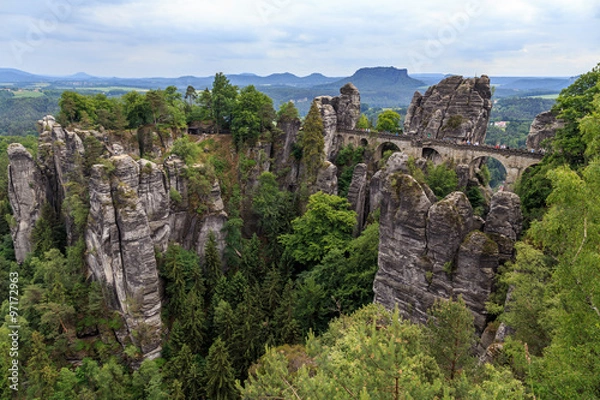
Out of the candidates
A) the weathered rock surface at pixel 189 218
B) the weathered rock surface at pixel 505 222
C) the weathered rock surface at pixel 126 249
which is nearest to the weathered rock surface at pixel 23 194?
the weathered rock surface at pixel 126 249

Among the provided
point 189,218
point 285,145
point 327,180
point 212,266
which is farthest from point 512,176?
point 189,218

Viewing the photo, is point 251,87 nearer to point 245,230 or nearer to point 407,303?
point 245,230

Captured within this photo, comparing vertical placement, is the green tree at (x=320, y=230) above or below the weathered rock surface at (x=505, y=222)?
below

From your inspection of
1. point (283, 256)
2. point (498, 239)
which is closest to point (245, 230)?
point (283, 256)

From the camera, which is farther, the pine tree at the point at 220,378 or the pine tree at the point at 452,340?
the pine tree at the point at 220,378

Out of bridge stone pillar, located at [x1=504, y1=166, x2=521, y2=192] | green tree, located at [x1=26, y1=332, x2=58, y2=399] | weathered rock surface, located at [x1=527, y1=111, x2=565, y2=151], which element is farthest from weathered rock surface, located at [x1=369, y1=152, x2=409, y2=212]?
green tree, located at [x1=26, y1=332, x2=58, y2=399]

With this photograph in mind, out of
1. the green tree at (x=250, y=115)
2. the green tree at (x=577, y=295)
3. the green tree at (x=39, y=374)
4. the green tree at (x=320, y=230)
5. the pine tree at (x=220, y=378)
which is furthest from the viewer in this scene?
the green tree at (x=250, y=115)

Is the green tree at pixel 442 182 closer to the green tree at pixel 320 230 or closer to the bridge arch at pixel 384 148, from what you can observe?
the green tree at pixel 320 230

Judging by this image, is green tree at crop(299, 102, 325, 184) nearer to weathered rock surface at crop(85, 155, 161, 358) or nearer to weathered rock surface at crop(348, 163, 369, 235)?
weathered rock surface at crop(348, 163, 369, 235)
